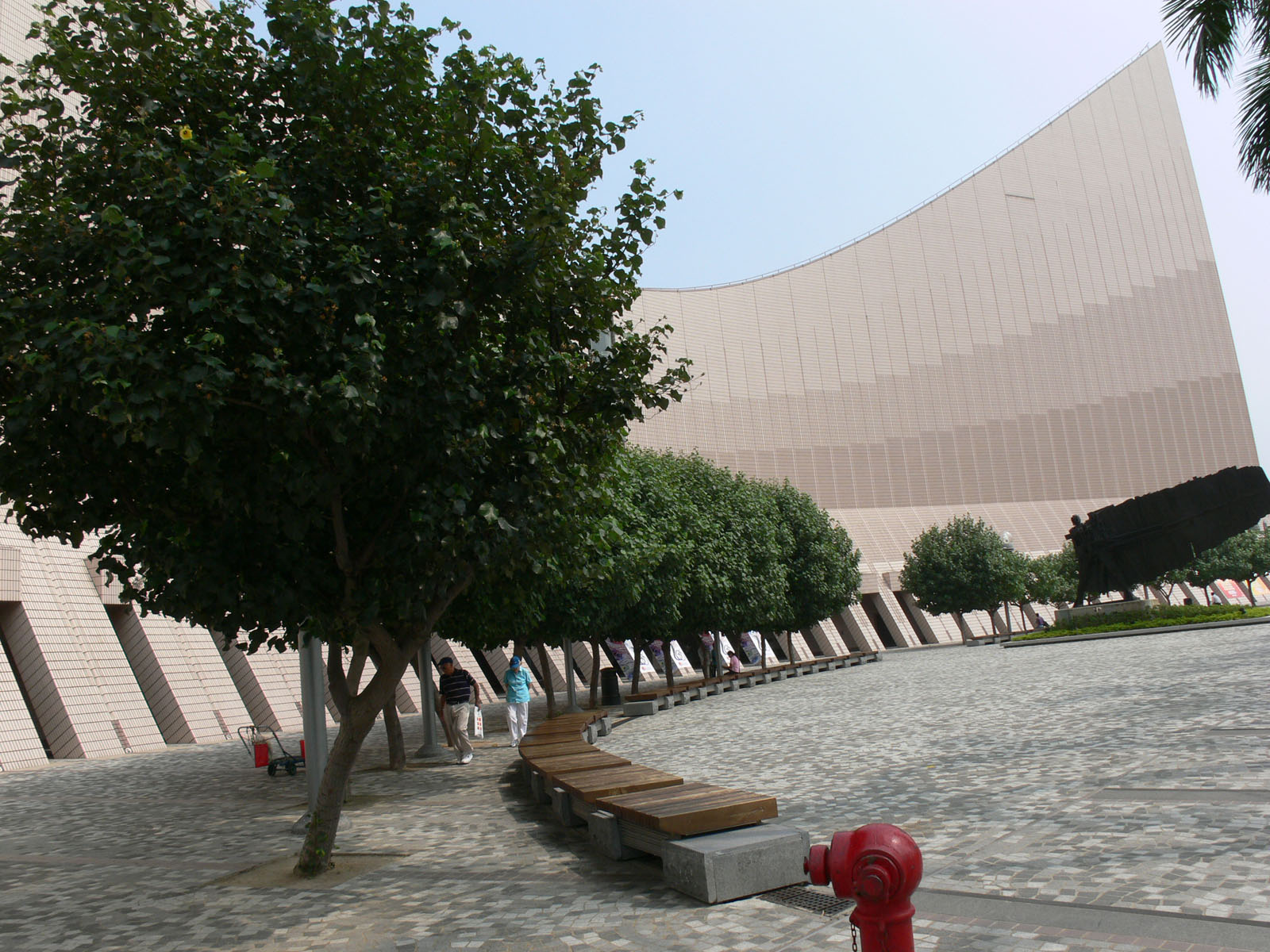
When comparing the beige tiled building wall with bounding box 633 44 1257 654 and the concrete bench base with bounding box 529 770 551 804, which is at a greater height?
the beige tiled building wall with bounding box 633 44 1257 654

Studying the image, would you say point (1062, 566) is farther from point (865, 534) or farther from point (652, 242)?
point (652, 242)

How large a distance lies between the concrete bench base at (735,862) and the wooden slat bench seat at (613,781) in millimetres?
1332

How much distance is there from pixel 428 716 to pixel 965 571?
36829 millimetres

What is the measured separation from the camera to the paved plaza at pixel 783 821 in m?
4.74

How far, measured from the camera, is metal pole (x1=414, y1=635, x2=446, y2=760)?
15.4m

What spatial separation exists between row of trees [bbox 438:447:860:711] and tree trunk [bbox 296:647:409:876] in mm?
1796

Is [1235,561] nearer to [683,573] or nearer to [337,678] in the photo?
[683,573]

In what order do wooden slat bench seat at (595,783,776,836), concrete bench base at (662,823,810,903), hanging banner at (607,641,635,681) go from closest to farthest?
concrete bench base at (662,823,810,903)
wooden slat bench seat at (595,783,776,836)
hanging banner at (607,641,635,681)

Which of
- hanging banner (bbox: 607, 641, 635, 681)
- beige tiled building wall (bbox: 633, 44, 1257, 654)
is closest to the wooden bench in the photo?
hanging banner (bbox: 607, 641, 635, 681)

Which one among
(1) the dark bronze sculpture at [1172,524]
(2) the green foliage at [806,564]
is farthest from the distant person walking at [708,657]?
(1) the dark bronze sculpture at [1172,524]

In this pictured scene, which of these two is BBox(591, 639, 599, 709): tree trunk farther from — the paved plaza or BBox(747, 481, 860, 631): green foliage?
the paved plaza

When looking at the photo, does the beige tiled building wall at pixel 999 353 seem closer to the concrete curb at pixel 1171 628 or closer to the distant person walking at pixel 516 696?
the concrete curb at pixel 1171 628

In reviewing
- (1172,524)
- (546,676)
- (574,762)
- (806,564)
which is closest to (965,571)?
(806,564)

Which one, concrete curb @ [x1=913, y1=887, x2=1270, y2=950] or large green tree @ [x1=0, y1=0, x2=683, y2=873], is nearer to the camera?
concrete curb @ [x1=913, y1=887, x2=1270, y2=950]
